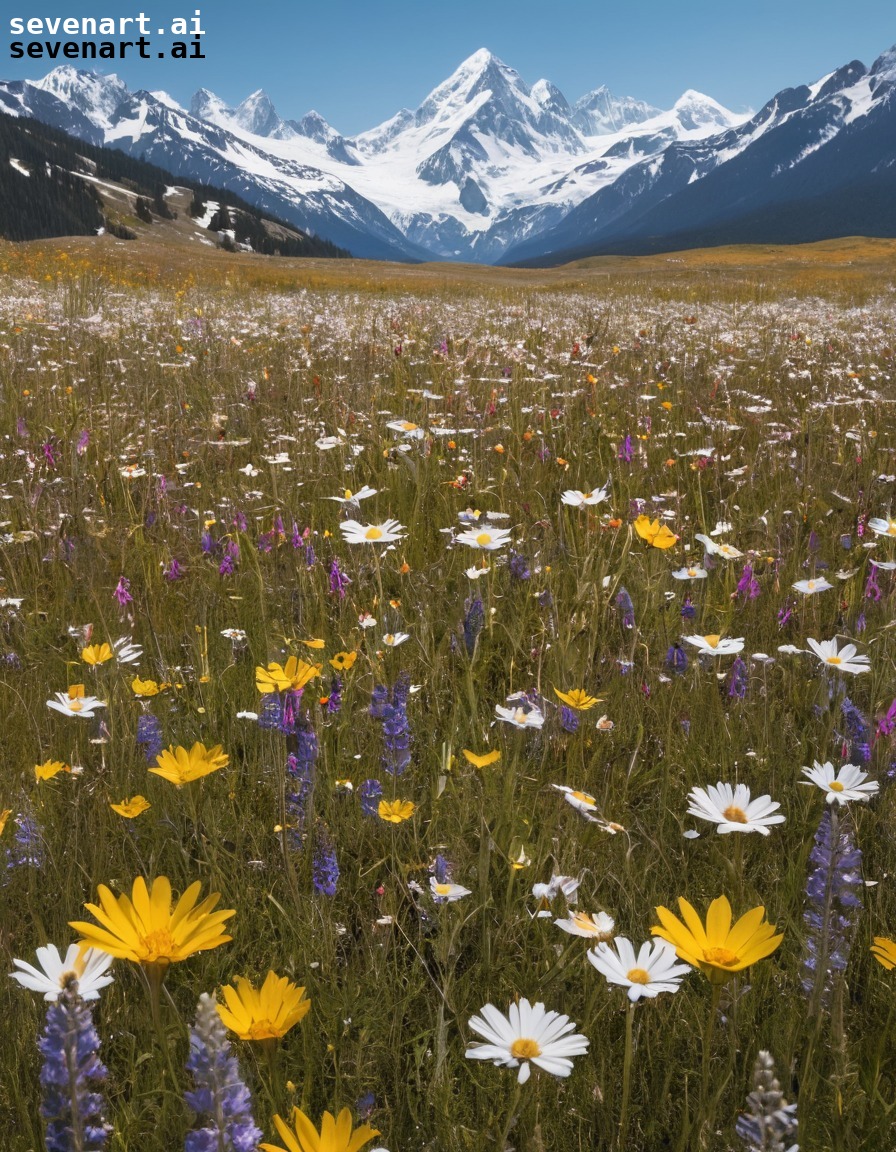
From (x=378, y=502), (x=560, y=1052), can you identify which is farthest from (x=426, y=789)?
(x=378, y=502)

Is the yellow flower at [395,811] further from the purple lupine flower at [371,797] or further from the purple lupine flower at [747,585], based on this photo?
the purple lupine flower at [747,585]

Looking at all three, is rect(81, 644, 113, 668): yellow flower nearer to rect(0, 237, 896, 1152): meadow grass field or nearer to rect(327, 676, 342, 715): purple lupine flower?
rect(0, 237, 896, 1152): meadow grass field

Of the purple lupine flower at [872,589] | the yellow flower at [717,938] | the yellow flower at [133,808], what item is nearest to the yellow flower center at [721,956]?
the yellow flower at [717,938]

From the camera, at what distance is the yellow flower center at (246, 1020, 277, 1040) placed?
80cm

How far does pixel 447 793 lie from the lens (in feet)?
5.65

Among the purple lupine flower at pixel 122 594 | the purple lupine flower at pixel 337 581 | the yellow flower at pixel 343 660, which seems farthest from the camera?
the purple lupine flower at pixel 337 581

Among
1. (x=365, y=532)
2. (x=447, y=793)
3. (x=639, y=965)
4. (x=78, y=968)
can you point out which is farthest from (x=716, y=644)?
(x=78, y=968)

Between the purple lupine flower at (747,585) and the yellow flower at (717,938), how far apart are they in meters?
1.73

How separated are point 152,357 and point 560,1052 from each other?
6305 mm

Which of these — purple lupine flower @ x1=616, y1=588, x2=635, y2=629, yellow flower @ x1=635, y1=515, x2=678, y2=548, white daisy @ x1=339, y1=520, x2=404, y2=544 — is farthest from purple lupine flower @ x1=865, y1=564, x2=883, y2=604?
white daisy @ x1=339, y1=520, x2=404, y2=544

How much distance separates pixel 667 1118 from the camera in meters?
1.13

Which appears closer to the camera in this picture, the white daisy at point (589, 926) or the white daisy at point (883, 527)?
the white daisy at point (589, 926)

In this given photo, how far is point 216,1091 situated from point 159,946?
0.83ft

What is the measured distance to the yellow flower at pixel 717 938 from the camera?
803 mm
